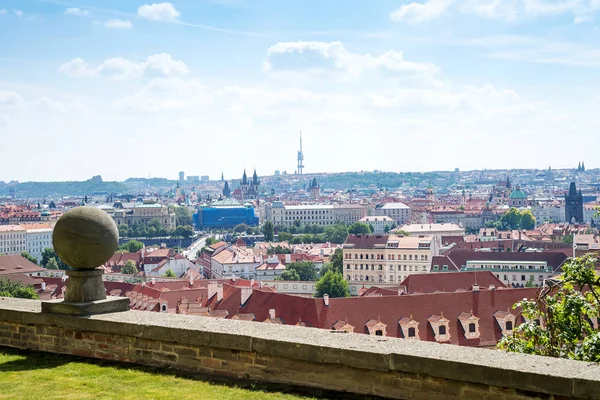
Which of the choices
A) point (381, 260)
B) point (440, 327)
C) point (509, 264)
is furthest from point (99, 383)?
point (381, 260)

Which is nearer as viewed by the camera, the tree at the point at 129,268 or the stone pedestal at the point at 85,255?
the stone pedestal at the point at 85,255

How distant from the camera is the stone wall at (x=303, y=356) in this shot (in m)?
6.53

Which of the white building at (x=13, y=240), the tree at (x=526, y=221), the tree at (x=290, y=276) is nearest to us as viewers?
the tree at (x=290, y=276)

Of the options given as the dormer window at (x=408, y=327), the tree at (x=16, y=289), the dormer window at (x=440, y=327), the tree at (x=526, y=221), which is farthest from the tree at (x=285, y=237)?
the dormer window at (x=408, y=327)

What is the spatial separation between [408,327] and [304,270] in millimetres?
53511

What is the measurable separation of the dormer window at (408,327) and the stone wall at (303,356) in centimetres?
2739

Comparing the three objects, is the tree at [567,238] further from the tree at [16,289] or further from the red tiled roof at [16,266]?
the tree at [16,289]

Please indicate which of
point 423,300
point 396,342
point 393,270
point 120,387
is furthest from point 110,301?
point 393,270

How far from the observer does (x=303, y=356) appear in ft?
24.5

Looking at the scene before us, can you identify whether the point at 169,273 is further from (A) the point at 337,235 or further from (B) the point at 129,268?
(A) the point at 337,235

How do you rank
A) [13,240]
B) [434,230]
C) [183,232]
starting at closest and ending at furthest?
[434,230]
[13,240]
[183,232]

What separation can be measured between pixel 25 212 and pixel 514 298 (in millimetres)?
149299

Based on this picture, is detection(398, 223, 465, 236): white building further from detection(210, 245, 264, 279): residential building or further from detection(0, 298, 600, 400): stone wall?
detection(0, 298, 600, 400): stone wall

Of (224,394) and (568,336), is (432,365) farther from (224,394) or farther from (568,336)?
(568,336)
